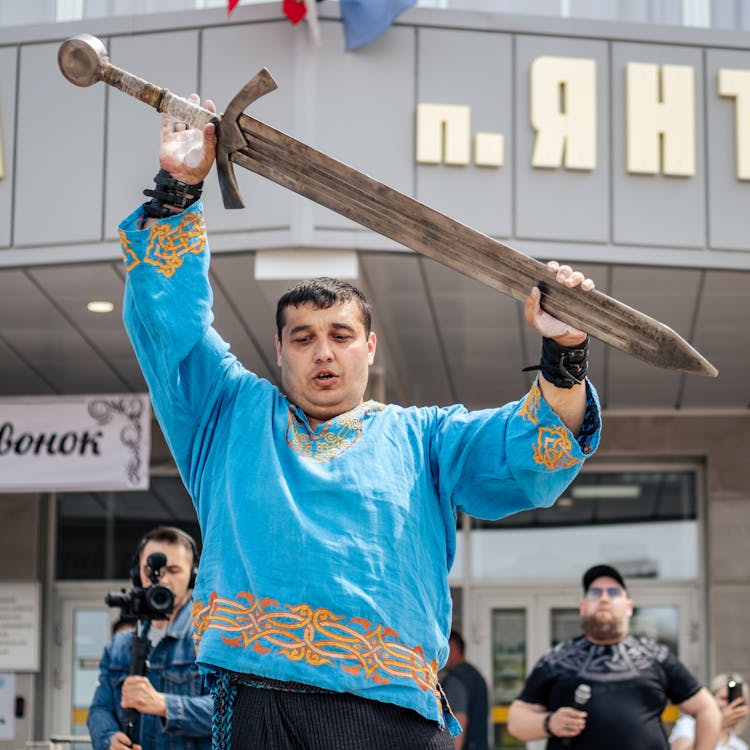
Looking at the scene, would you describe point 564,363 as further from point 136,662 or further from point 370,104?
point 370,104

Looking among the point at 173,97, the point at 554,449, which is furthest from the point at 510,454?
the point at 173,97

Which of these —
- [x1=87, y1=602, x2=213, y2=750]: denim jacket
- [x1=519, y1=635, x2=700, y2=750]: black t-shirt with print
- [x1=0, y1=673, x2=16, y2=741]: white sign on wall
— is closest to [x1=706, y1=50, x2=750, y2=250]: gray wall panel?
[x1=519, y1=635, x2=700, y2=750]: black t-shirt with print

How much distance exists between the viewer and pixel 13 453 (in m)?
8.88

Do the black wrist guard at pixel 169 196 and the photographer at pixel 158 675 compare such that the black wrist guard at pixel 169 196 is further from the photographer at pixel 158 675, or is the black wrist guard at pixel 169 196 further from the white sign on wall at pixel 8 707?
the white sign on wall at pixel 8 707

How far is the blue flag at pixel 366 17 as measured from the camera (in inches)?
295

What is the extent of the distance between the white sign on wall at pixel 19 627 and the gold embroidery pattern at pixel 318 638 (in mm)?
9757

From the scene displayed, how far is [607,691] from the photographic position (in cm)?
609

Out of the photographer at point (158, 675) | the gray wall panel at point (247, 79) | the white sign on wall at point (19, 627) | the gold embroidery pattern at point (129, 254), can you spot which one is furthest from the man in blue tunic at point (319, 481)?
the white sign on wall at point (19, 627)

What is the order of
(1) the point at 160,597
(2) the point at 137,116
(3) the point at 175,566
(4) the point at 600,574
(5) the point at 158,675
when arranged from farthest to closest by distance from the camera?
(2) the point at 137,116
(4) the point at 600,574
(3) the point at 175,566
(5) the point at 158,675
(1) the point at 160,597

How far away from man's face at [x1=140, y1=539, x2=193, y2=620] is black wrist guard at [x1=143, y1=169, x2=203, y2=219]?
9.02 feet

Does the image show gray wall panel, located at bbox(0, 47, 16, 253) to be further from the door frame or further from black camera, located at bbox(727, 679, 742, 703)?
black camera, located at bbox(727, 679, 742, 703)

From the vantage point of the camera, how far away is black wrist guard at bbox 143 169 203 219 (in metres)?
2.60

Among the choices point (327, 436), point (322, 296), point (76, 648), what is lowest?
point (76, 648)

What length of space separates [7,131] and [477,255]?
244 inches
